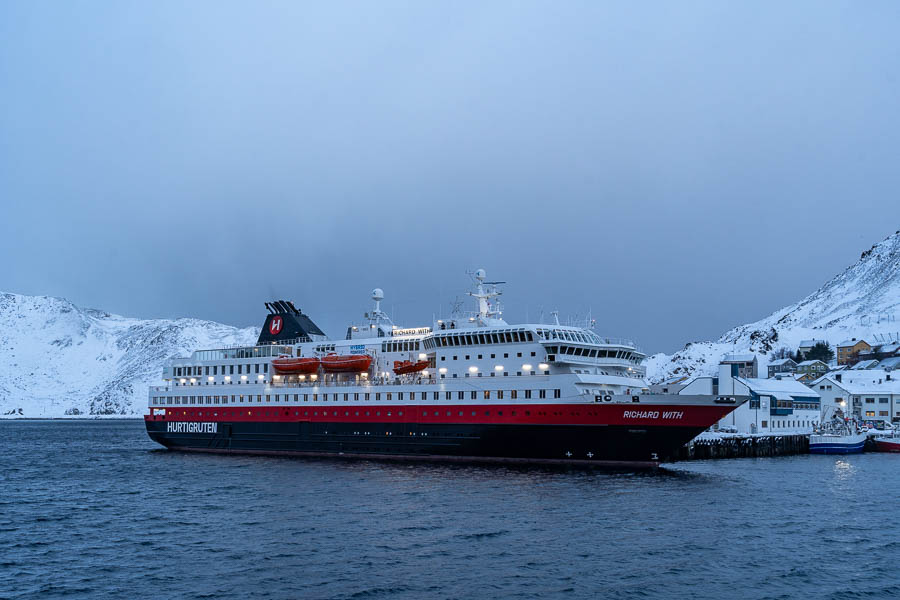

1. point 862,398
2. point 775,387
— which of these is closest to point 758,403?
point 775,387

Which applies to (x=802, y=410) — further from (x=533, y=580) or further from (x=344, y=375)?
(x=533, y=580)

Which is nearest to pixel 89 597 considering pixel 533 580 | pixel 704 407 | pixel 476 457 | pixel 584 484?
pixel 533 580

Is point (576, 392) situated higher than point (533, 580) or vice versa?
point (576, 392)

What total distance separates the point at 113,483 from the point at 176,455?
17314mm

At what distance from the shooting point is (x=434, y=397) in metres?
47.0

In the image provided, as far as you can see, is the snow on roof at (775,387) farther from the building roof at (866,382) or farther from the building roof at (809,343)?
the building roof at (809,343)

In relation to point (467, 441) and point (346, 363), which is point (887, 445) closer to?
point (467, 441)

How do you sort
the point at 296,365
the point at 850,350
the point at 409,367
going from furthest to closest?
the point at 850,350, the point at 296,365, the point at 409,367

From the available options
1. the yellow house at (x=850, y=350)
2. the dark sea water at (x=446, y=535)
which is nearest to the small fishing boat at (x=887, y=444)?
the dark sea water at (x=446, y=535)

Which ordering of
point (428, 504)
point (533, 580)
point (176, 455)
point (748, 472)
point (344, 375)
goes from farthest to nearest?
point (176, 455) < point (344, 375) < point (748, 472) < point (428, 504) < point (533, 580)

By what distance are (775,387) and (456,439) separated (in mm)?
49256

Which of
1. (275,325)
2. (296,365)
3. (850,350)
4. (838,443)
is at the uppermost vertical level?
(850,350)

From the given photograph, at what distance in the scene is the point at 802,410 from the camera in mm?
81750

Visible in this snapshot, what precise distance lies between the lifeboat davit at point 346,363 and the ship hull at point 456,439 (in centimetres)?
315
